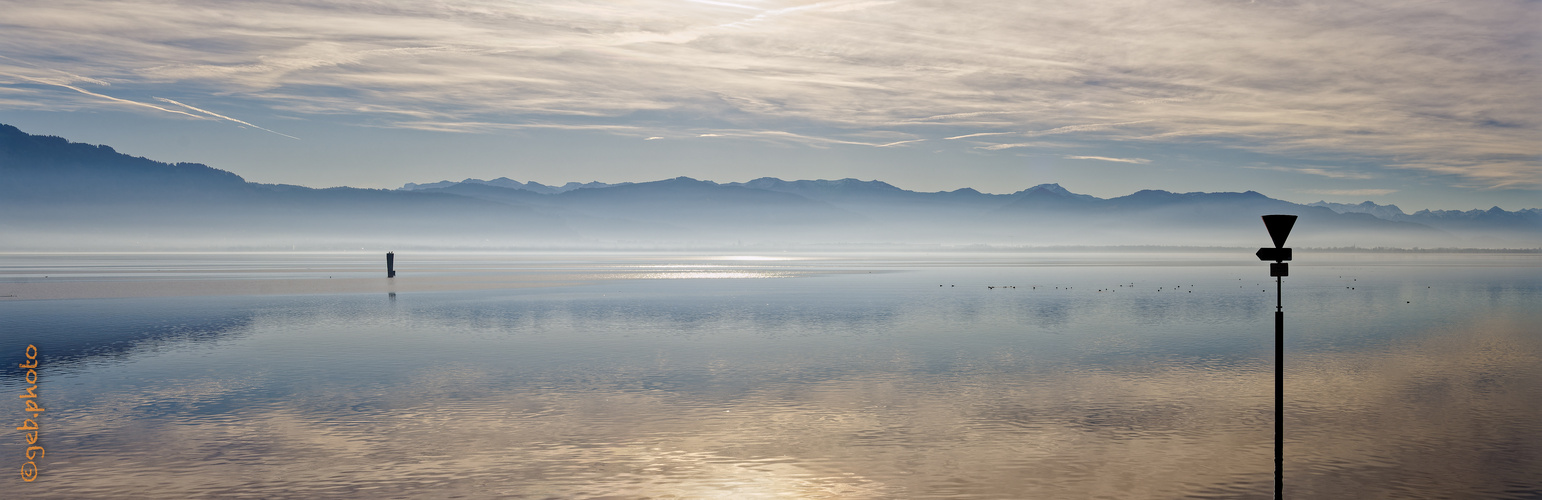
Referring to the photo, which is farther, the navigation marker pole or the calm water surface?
the navigation marker pole

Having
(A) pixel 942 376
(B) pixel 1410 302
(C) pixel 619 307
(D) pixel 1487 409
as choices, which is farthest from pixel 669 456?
(B) pixel 1410 302

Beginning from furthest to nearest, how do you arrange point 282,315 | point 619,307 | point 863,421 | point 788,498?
point 619,307 < point 282,315 < point 863,421 < point 788,498

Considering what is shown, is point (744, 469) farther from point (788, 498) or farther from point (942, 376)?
point (942, 376)

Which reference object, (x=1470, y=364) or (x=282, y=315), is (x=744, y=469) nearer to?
(x=1470, y=364)

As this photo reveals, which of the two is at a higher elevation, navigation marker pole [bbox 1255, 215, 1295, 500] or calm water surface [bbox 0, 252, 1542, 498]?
navigation marker pole [bbox 1255, 215, 1295, 500]

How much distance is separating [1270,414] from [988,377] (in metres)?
6.09

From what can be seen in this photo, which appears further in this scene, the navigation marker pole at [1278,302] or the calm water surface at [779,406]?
the navigation marker pole at [1278,302]

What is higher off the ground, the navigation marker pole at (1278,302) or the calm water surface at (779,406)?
the navigation marker pole at (1278,302)

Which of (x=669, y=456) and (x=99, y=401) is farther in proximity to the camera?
(x=99, y=401)

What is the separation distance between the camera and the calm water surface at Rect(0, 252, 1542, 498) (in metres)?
13.1

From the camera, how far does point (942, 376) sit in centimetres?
2244

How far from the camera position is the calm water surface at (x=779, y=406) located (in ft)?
42.8

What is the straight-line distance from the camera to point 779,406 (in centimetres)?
1850

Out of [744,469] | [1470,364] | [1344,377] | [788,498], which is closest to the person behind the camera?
Result: [788,498]
